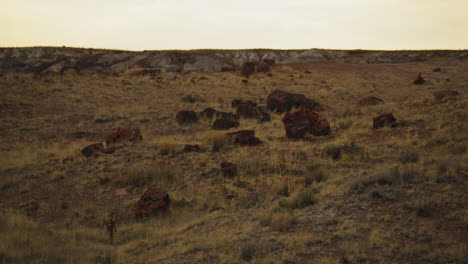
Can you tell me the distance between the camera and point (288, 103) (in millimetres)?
16281

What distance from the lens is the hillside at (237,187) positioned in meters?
4.51

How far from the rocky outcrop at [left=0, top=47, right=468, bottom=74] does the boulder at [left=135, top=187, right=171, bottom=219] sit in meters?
41.2

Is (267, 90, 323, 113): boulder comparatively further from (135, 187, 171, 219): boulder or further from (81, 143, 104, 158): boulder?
(135, 187, 171, 219): boulder

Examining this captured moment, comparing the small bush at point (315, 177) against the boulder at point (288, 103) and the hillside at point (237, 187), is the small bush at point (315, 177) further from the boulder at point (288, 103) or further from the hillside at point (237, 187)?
the boulder at point (288, 103)

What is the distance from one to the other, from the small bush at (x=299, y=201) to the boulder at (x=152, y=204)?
7.71 ft

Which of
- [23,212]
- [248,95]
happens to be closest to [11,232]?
[23,212]

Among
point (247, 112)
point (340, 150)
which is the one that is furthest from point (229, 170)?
point (247, 112)

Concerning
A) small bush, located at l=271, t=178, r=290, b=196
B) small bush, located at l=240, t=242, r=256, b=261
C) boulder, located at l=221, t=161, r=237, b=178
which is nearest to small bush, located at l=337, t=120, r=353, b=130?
boulder, located at l=221, t=161, r=237, b=178

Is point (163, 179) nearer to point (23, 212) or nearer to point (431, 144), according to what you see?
point (23, 212)

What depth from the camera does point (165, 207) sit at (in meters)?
6.92

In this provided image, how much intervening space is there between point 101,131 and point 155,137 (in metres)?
2.91

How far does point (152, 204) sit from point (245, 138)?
13.9 ft

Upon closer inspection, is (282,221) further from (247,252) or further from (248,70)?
(248,70)

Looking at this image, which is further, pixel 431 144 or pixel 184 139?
pixel 184 139
